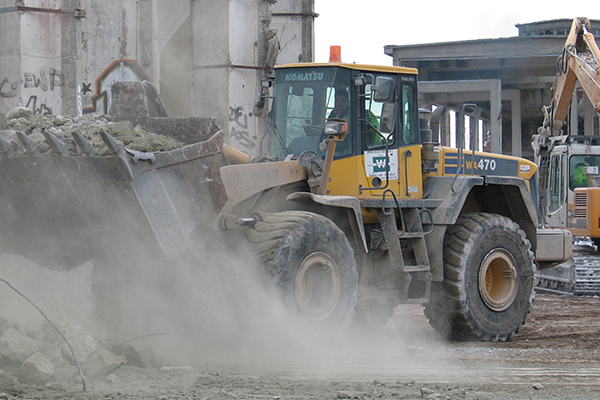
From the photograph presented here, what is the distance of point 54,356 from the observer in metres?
5.78

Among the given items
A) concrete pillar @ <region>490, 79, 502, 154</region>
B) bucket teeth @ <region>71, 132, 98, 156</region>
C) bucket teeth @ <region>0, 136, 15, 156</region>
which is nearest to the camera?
bucket teeth @ <region>71, 132, 98, 156</region>

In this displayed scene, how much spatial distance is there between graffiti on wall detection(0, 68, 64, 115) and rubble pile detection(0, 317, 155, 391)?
7.35 metres

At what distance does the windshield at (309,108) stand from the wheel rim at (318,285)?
1392 millimetres

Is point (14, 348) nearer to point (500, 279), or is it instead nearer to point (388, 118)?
point (388, 118)

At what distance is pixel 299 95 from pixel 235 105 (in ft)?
24.0

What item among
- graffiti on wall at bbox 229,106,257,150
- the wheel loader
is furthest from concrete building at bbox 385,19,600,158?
the wheel loader

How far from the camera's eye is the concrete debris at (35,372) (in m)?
5.30

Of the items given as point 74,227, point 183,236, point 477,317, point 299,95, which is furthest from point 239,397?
point 477,317

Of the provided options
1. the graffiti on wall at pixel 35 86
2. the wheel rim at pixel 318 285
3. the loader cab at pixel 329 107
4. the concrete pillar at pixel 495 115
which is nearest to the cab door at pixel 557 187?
the concrete pillar at pixel 495 115

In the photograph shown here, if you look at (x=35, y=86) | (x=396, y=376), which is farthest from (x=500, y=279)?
(x=35, y=86)

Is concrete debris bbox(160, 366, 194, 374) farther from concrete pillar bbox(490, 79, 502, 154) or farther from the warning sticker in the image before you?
concrete pillar bbox(490, 79, 502, 154)

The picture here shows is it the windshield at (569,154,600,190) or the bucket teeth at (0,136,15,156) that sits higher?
the bucket teeth at (0,136,15,156)

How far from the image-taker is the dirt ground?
5.31 metres

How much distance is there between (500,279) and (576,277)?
4.39 m
